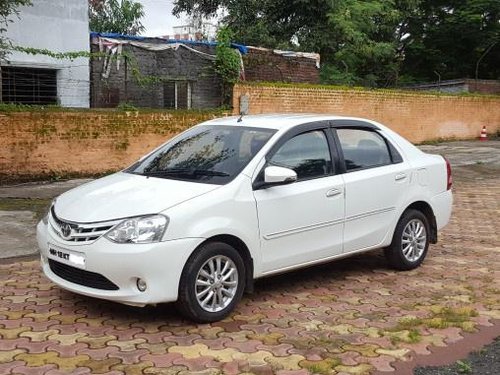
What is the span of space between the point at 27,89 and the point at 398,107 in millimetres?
13009

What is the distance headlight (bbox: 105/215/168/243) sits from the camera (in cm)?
428

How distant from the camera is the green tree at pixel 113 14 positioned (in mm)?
28234

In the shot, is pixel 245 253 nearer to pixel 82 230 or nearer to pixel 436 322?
pixel 82 230

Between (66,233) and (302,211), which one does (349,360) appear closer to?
(302,211)

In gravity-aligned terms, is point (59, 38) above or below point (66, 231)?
above

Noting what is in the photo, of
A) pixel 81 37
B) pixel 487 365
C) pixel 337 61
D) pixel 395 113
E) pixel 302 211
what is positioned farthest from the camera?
pixel 337 61

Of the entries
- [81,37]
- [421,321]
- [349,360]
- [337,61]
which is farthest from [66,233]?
[337,61]

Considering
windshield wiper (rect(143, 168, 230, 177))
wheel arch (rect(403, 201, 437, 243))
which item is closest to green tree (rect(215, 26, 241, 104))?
wheel arch (rect(403, 201, 437, 243))

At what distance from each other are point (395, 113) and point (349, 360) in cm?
1815

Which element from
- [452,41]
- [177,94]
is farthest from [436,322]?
[452,41]

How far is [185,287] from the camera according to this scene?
14.4ft

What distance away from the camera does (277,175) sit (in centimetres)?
482

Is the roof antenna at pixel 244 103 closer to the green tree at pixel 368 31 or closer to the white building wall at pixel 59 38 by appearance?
the white building wall at pixel 59 38

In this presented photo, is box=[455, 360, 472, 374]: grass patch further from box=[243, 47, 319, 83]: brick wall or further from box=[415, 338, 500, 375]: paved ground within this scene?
box=[243, 47, 319, 83]: brick wall
